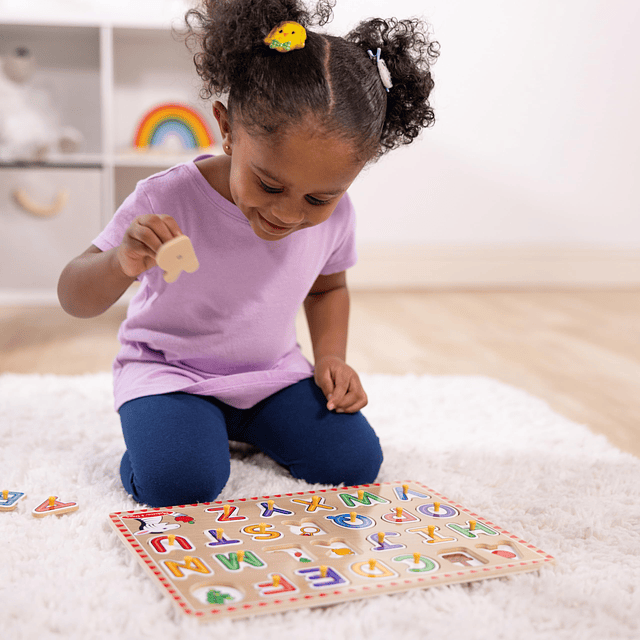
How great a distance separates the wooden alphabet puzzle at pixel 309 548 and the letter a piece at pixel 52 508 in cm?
7

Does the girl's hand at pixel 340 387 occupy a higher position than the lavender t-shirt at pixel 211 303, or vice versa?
the lavender t-shirt at pixel 211 303

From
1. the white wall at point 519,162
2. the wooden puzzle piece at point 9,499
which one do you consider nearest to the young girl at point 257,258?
the wooden puzzle piece at point 9,499

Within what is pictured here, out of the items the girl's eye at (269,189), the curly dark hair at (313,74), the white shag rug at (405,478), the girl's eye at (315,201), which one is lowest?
the white shag rug at (405,478)

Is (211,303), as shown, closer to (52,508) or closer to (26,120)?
(52,508)

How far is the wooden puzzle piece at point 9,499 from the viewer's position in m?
0.74

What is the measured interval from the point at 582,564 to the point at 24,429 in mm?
680

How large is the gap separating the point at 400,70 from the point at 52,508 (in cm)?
55

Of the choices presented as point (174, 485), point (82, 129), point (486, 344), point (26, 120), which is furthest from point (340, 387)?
point (82, 129)

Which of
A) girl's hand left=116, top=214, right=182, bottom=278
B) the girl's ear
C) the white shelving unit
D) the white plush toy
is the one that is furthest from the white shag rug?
the white plush toy

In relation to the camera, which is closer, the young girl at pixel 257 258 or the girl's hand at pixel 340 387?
the young girl at pixel 257 258

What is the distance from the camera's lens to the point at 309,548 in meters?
0.65

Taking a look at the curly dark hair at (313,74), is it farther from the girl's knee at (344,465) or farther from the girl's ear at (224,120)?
the girl's knee at (344,465)

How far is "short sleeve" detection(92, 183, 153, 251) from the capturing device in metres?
0.81

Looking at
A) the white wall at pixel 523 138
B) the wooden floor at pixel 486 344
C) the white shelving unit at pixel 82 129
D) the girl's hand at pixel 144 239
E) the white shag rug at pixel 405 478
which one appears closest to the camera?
the white shag rug at pixel 405 478
